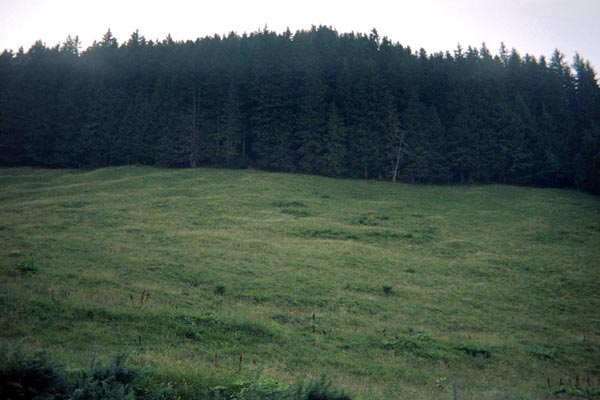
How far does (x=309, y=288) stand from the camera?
797 inches

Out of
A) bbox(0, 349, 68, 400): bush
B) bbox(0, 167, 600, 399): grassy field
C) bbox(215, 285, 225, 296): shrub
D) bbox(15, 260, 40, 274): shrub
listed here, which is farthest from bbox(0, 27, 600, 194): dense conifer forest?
bbox(0, 349, 68, 400): bush

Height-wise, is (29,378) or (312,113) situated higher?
(312,113)

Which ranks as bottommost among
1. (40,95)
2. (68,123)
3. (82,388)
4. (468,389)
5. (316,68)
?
(468,389)

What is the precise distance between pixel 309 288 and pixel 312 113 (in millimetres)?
46933

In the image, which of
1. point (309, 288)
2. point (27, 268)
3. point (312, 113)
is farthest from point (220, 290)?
point (312, 113)

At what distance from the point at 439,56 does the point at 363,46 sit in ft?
61.5

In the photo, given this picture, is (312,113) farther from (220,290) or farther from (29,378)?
(29,378)

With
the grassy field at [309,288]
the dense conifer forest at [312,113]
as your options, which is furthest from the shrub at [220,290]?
the dense conifer forest at [312,113]

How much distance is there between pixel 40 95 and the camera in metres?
74.2

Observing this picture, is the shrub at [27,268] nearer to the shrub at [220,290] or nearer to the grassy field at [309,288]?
the grassy field at [309,288]

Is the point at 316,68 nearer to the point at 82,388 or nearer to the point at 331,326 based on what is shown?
the point at 331,326

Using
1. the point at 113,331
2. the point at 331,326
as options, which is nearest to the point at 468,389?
the point at 331,326

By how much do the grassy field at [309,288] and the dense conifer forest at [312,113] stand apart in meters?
16.8

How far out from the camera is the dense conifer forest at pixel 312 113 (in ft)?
197
